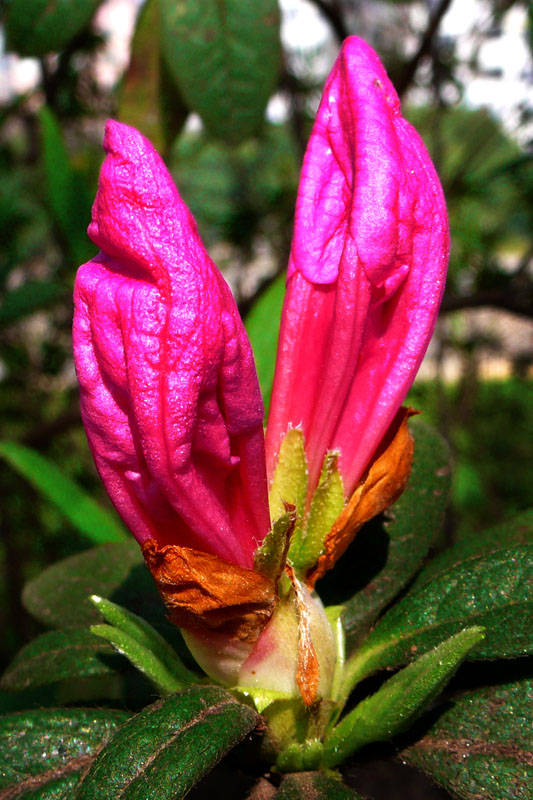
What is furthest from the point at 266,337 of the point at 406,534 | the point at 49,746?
the point at 49,746

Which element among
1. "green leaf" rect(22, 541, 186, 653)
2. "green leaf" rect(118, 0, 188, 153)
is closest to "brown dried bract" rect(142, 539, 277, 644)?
"green leaf" rect(22, 541, 186, 653)

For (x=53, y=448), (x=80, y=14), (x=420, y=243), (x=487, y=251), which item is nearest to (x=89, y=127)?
(x=53, y=448)

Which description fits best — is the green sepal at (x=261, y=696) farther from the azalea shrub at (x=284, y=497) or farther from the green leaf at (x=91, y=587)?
the green leaf at (x=91, y=587)

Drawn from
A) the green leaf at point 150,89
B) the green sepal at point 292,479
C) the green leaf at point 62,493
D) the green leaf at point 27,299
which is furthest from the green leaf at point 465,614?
the green leaf at point 27,299

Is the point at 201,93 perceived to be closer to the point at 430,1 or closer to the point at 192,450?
the point at 192,450

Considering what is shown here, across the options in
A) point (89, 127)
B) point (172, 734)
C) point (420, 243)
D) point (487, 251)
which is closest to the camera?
point (172, 734)
